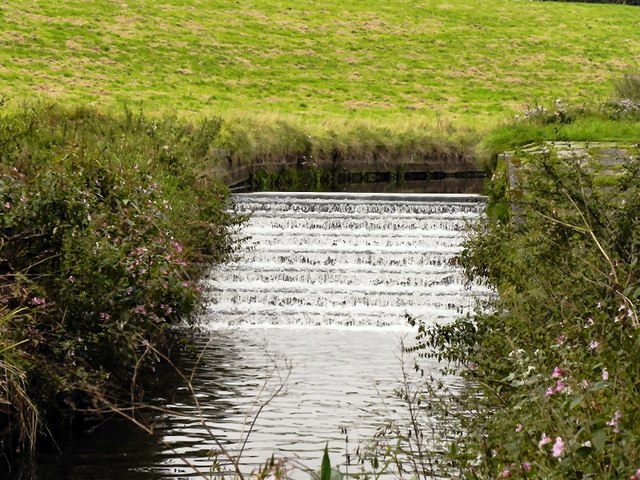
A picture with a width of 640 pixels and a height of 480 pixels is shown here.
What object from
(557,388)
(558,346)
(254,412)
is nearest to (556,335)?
(558,346)

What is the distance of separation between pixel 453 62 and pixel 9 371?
4797cm

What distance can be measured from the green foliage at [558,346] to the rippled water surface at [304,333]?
1213 mm

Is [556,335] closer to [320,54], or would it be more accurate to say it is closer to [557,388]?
[557,388]

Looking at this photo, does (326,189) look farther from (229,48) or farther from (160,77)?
(229,48)

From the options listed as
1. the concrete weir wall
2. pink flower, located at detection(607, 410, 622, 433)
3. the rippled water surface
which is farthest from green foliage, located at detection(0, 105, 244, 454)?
the concrete weir wall

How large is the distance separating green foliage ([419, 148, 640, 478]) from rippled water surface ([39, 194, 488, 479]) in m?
1.21

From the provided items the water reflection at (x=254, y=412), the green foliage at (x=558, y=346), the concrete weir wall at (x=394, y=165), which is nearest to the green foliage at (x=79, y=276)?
the water reflection at (x=254, y=412)

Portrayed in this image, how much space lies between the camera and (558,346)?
7223 mm

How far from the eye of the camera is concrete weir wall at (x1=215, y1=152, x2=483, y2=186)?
3086cm

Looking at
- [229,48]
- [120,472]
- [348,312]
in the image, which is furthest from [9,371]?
[229,48]

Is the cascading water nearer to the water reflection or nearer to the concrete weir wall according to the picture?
the water reflection

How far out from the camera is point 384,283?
18.2m

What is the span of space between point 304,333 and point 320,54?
131ft

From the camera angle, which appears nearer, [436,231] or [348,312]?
[348,312]
